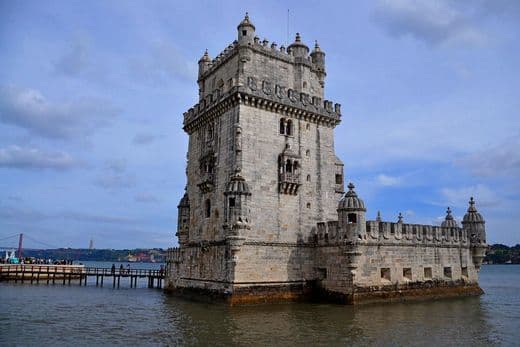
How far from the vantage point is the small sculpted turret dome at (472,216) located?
37.9 meters

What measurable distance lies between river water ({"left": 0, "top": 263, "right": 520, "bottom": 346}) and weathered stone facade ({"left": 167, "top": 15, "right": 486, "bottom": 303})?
6.73 feet

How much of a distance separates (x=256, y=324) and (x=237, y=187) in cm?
927

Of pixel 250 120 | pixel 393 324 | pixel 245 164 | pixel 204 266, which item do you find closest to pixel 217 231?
pixel 204 266

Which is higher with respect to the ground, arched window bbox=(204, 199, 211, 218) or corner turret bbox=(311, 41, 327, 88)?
corner turret bbox=(311, 41, 327, 88)

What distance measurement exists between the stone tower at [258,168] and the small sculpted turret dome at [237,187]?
71mm

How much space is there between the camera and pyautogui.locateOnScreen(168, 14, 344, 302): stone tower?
29328 mm

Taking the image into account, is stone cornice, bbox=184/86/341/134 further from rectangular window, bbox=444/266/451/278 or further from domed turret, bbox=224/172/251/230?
rectangular window, bbox=444/266/451/278

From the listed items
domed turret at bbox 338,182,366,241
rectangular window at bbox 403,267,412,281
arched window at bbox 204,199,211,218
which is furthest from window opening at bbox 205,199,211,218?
rectangular window at bbox 403,267,412,281

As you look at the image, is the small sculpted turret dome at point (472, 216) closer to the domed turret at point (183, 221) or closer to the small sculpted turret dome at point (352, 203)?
the small sculpted turret dome at point (352, 203)

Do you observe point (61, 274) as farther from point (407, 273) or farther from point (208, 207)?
point (407, 273)

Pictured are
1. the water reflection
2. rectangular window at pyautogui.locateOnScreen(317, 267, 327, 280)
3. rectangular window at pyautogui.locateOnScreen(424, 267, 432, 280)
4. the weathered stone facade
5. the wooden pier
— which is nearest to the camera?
the water reflection

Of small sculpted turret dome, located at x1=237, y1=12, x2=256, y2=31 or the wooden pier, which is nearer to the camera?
small sculpted turret dome, located at x1=237, y1=12, x2=256, y2=31

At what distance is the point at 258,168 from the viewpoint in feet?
100

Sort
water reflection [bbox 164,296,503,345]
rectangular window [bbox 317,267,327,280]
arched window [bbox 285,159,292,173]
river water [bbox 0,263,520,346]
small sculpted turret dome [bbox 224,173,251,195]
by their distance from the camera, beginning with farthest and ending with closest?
arched window [bbox 285,159,292,173] → rectangular window [bbox 317,267,327,280] → small sculpted turret dome [bbox 224,173,251,195] → water reflection [bbox 164,296,503,345] → river water [bbox 0,263,520,346]
